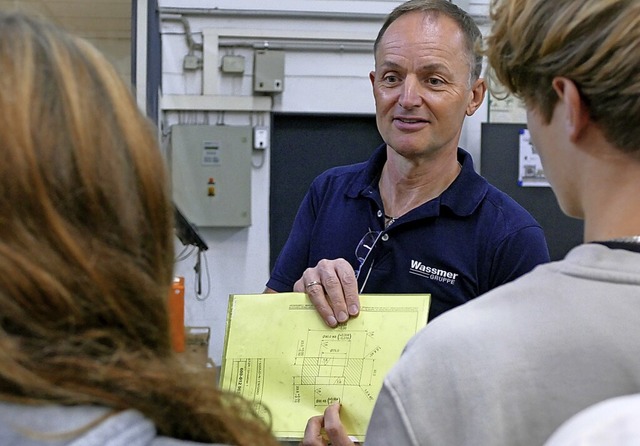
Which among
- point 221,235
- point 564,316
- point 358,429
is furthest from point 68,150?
point 221,235

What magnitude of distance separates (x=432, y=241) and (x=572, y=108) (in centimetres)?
81

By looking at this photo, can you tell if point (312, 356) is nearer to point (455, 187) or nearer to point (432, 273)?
point (432, 273)

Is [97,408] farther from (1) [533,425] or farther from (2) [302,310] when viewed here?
(2) [302,310]

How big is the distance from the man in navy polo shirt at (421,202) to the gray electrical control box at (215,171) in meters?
3.65

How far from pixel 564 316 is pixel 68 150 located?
0.52m

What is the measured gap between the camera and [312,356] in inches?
57.8

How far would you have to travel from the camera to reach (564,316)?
86 cm

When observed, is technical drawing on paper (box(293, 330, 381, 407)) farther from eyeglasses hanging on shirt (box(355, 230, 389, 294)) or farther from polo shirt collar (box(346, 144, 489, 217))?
polo shirt collar (box(346, 144, 489, 217))

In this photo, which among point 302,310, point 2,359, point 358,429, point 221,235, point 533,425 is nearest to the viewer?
point 2,359

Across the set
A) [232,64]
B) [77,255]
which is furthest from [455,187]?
[232,64]

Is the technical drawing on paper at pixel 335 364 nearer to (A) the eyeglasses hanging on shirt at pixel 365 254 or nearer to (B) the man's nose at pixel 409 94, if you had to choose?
(A) the eyeglasses hanging on shirt at pixel 365 254

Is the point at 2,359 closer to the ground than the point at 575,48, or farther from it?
closer to the ground

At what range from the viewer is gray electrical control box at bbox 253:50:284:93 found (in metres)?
5.55

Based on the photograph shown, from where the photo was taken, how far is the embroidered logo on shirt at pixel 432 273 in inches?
64.7
